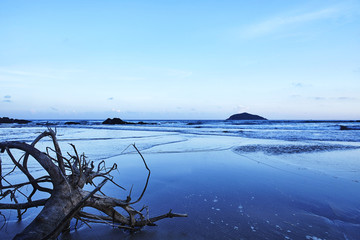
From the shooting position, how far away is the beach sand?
103 inches

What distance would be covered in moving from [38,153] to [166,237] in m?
1.65

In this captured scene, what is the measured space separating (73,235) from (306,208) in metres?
3.26

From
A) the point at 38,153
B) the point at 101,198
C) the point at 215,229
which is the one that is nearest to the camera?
the point at 38,153

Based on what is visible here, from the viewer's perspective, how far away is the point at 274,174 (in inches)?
206

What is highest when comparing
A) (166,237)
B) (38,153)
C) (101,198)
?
(38,153)

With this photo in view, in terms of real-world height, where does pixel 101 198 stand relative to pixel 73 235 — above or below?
above

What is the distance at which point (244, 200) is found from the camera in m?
3.60

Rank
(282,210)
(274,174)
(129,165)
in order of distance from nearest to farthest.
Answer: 1. (282,210)
2. (274,174)
3. (129,165)

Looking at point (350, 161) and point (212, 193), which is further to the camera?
point (350, 161)

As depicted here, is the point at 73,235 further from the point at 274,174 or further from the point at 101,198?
the point at 274,174

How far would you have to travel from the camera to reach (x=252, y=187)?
428 centimetres

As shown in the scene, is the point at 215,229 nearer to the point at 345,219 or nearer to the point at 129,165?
the point at 345,219

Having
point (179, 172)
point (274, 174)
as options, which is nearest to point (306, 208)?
point (274, 174)

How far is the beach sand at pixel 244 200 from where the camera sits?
2609 mm
